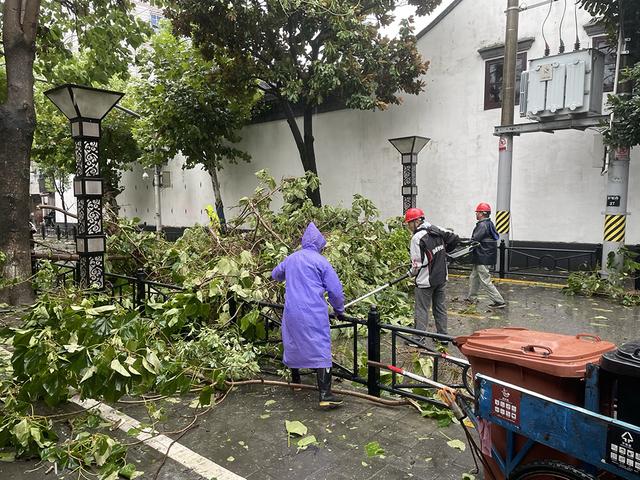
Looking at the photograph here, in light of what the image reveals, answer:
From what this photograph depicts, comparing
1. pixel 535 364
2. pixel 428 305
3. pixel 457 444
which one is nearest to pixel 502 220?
pixel 428 305

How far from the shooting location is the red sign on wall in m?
2.51

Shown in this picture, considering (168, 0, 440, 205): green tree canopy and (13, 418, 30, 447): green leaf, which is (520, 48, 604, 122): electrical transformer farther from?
(13, 418, 30, 447): green leaf

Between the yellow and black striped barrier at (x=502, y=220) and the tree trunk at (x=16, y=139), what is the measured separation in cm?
1001

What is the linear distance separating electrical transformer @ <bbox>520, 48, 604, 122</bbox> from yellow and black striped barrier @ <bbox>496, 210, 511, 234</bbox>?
2354mm

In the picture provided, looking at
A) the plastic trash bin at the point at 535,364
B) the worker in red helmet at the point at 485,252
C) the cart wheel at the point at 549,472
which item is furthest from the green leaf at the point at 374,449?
the worker in red helmet at the point at 485,252

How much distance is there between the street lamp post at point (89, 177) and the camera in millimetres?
6969

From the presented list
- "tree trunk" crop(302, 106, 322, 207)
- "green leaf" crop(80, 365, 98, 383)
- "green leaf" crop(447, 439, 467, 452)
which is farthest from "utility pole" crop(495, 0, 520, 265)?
"green leaf" crop(80, 365, 98, 383)

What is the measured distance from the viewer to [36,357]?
148 inches

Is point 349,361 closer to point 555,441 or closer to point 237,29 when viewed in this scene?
point 555,441

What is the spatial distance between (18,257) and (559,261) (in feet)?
39.1

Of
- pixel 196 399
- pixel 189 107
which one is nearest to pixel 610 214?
pixel 196 399

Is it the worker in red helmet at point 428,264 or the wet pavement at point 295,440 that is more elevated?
the worker in red helmet at point 428,264

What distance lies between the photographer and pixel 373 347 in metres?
4.61

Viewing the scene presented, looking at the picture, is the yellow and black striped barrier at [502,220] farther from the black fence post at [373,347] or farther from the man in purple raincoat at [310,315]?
the man in purple raincoat at [310,315]
